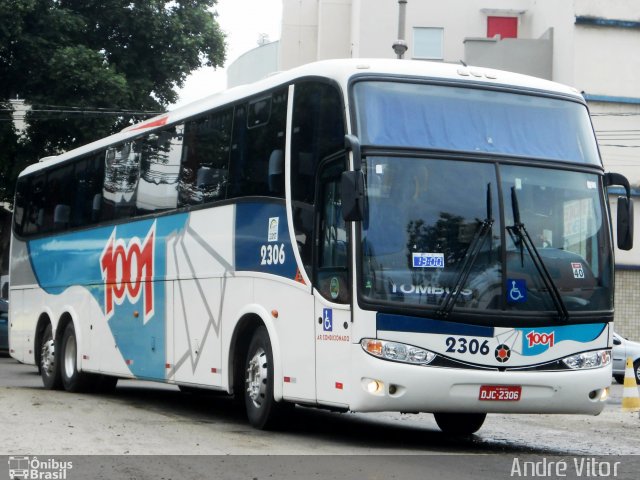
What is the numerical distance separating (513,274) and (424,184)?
1160 mm

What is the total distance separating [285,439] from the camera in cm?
1170

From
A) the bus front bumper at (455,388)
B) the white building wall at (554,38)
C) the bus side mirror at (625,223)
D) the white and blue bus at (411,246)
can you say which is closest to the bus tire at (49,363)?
the white and blue bus at (411,246)

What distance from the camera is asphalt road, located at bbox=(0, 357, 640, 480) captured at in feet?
31.6

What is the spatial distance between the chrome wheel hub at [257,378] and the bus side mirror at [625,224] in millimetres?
3757

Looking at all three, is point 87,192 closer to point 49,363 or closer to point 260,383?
point 49,363

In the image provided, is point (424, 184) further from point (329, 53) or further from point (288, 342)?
→ point (329, 53)

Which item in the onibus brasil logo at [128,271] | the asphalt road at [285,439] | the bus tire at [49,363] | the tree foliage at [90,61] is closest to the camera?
the asphalt road at [285,439]

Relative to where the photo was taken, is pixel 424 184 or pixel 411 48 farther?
pixel 411 48

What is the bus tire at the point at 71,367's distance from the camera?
1884 centimetres

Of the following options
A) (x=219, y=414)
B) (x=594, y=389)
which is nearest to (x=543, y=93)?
(x=594, y=389)

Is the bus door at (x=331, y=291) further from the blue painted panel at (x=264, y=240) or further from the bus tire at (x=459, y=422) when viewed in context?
the bus tire at (x=459, y=422)

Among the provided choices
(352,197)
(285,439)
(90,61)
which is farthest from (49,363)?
(90,61)

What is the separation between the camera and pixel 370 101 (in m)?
11.3

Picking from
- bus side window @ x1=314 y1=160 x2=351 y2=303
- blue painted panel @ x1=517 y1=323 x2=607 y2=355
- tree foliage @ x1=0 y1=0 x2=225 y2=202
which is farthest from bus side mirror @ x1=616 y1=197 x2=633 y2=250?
tree foliage @ x1=0 y1=0 x2=225 y2=202
